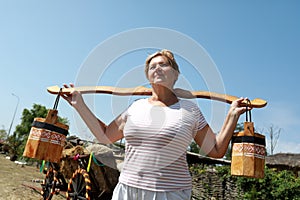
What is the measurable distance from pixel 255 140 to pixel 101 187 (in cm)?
394

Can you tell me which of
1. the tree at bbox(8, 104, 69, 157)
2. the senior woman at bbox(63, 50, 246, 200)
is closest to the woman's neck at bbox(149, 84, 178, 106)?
the senior woman at bbox(63, 50, 246, 200)

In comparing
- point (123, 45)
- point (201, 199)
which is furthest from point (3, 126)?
point (123, 45)

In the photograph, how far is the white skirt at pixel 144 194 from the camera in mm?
1098

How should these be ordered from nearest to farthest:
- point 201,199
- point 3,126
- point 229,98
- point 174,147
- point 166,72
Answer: point 174,147, point 166,72, point 229,98, point 201,199, point 3,126

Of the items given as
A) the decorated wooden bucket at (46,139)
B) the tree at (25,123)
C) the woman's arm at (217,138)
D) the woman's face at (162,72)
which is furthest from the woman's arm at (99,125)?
the tree at (25,123)

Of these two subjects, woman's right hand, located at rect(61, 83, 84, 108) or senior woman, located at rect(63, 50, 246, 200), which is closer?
senior woman, located at rect(63, 50, 246, 200)

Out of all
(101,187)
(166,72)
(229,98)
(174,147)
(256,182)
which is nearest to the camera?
(174,147)

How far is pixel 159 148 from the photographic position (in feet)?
3.77

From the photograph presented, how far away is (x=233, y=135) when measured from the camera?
1.41 metres

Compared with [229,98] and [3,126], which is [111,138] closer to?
[229,98]

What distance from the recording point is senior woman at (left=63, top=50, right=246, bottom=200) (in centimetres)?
113

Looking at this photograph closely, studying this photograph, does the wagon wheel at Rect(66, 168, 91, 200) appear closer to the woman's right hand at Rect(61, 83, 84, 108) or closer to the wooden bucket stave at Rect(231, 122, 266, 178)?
the woman's right hand at Rect(61, 83, 84, 108)

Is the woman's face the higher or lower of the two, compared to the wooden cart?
higher

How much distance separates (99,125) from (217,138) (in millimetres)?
608
